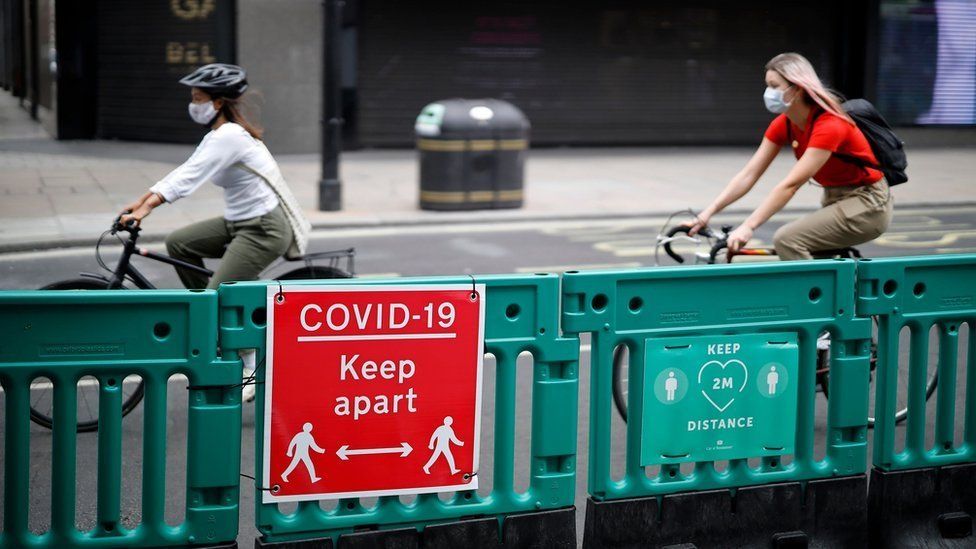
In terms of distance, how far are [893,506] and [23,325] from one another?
3.23m

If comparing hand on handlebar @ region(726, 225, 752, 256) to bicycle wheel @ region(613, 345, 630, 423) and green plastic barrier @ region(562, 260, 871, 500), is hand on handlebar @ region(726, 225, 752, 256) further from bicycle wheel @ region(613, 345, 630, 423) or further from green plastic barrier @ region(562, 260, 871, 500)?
green plastic barrier @ region(562, 260, 871, 500)

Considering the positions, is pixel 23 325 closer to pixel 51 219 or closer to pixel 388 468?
pixel 388 468

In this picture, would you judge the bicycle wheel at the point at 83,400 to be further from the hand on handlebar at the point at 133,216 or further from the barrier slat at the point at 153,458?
the barrier slat at the point at 153,458

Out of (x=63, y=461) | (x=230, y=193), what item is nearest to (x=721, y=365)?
(x=63, y=461)

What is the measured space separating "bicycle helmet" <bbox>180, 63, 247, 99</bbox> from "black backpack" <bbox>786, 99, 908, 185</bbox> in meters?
2.86

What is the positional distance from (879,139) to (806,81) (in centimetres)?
56

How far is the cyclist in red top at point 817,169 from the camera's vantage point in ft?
20.6

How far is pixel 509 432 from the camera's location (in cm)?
441

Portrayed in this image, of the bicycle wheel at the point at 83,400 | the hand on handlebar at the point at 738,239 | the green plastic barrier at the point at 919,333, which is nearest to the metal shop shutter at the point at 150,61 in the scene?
the bicycle wheel at the point at 83,400

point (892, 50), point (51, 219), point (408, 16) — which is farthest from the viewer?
point (892, 50)

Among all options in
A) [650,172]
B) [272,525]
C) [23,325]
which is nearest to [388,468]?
[272,525]

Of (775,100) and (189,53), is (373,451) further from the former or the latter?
(189,53)

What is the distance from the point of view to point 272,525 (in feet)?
13.6

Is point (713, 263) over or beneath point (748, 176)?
beneath
